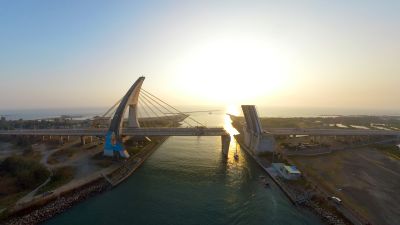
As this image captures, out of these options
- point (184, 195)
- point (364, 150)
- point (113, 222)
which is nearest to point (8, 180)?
point (113, 222)

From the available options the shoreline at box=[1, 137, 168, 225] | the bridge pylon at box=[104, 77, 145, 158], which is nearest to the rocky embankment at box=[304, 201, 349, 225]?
the shoreline at box=[1, 137, 168, 225]

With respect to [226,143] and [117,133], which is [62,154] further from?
[226,143]

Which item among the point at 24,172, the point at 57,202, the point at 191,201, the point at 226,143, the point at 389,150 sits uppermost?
the point at 226,143

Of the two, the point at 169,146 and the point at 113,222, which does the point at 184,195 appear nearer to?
the point at 113,222

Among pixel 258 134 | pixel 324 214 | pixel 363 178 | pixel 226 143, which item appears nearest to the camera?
pixel 324 214

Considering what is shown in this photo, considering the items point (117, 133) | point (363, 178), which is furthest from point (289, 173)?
point (117, 133)

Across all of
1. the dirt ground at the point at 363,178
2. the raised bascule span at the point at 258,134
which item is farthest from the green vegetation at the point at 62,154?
the dirt ground at the point at 363,178

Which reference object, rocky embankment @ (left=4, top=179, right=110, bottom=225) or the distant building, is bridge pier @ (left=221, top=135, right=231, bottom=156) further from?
rocky embankment @ (left=4, top=179, right=110, bottom=225)
